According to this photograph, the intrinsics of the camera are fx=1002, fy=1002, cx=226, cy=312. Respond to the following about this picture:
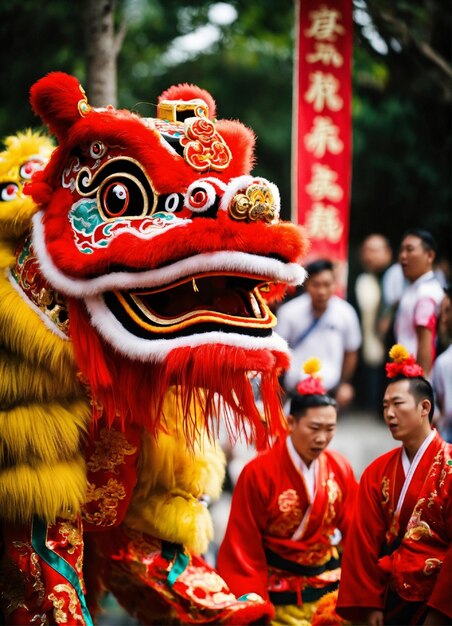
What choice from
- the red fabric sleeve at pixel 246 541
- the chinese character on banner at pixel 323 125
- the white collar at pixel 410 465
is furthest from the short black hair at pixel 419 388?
the chinese character on banner at pixel 323 125

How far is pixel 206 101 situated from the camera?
413 cm

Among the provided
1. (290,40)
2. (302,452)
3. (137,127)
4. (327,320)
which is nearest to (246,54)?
(290,40)

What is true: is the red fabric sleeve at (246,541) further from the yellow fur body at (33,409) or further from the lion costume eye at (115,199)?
the lion costume eye at (115,199)

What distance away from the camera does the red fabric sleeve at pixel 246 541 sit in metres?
4.72

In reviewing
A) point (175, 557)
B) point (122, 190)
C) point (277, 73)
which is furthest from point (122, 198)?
point (277, 73)

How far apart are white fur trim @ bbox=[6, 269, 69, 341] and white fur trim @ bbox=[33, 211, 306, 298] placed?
0.44ft

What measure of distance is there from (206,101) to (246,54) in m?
9.25

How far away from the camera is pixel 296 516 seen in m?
4.94

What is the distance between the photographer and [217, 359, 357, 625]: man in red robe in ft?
16.0

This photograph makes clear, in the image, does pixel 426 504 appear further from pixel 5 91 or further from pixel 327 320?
pixel 5 91

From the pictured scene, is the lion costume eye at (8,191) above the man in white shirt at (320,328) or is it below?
above

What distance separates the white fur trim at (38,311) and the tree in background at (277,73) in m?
2.73

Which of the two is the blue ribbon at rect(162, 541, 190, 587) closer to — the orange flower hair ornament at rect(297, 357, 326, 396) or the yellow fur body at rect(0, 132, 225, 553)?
the yellow fur body at rect(0, 132, 225, 553)

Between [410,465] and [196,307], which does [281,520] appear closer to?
[410,465]
